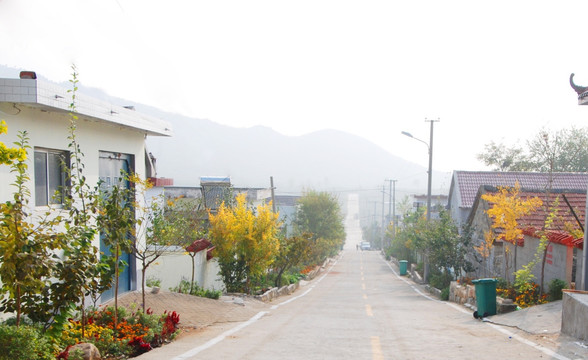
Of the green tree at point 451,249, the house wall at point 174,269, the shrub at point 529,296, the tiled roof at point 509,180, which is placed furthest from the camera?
the tiled roof at point 509,180

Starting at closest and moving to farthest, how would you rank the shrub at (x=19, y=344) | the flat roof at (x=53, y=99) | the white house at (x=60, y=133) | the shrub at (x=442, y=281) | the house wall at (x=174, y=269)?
the shrub at (x=19, y=344)
the flat roof at (x=53, y=99)
the white house at (x=60, y=133)
the house wall at (x=174, y=269)
the shrub at (x=442, y=281)

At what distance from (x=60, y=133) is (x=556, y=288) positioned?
40.5ft

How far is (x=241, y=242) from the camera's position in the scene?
61.6ft

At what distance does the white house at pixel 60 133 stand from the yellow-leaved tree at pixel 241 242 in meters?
3.95

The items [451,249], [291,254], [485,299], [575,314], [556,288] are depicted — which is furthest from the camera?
[291,254]

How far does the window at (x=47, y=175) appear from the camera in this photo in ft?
33.5

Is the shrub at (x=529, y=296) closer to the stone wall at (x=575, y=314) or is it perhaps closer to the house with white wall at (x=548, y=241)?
the house with white wall at (x=548, y=241)

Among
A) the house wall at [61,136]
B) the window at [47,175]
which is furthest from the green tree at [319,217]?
the window at [47,175]

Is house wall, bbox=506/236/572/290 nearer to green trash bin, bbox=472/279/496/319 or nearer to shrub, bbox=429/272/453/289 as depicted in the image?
green trash bin, bbox=472/279/496/319

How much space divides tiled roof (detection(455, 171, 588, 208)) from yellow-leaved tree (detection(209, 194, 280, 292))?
747 inches

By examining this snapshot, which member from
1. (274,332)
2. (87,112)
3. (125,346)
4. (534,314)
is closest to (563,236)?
(534,314)

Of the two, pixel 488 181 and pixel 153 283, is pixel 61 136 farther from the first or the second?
pixel 488 181

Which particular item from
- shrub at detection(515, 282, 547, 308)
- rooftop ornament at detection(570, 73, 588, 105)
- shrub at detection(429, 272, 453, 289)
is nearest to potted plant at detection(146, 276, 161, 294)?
shrub at detection(515, 282, 547, 308)

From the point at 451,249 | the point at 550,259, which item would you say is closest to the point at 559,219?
the point at 550,259
